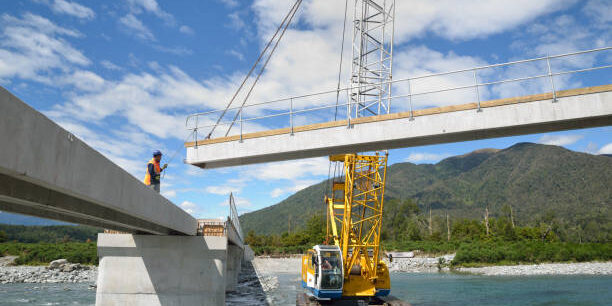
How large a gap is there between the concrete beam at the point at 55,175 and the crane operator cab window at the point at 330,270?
1121cm

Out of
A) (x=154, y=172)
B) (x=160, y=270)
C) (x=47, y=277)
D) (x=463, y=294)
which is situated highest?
(x=154, y=172)

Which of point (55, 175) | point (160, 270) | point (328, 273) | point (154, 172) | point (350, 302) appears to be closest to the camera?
point (55, 175)

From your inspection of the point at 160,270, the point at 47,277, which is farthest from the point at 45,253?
the point at 160,270

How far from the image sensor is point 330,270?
774 inches

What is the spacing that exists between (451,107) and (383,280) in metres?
13.1

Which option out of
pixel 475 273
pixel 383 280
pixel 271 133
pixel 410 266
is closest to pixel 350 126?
pixel 271 133

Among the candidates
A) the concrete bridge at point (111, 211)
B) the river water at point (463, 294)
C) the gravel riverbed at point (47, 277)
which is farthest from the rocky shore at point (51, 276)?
the concrete bridge at point (111, 211)

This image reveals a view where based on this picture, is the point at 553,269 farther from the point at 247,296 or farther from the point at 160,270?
the point at 160,270

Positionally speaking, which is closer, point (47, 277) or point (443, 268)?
point (47, 277)

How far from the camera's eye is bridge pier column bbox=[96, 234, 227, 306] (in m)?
13.6

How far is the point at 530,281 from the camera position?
129 feet

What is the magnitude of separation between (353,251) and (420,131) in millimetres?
12656

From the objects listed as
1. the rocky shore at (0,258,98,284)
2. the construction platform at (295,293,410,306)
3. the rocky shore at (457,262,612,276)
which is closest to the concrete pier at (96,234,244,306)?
the construction platform at (295,293,410,306)

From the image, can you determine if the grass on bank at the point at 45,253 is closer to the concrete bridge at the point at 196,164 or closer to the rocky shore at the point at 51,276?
the rocky shore at the point at 51,276
